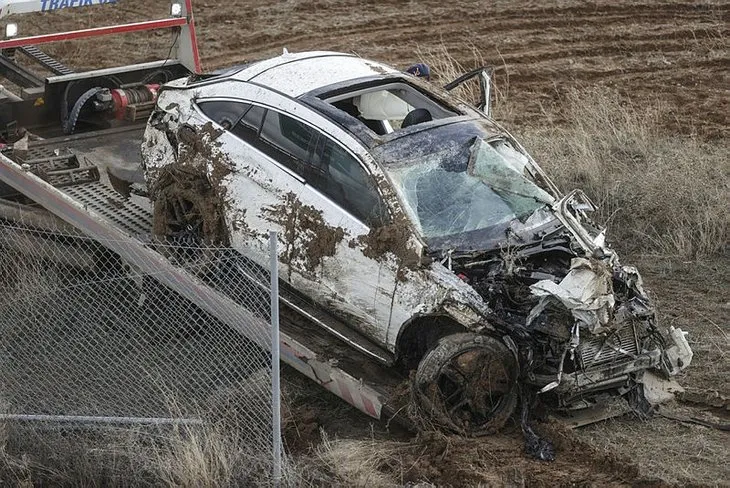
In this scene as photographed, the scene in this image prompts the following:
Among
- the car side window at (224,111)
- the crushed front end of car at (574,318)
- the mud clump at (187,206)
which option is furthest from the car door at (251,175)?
the crushed front end of car at (574,318)

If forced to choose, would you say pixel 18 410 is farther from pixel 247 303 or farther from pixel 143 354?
pixel 247 303

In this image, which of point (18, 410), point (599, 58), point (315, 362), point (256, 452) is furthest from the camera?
point (599, 58)

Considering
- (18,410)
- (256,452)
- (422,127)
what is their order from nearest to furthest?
(256,452) → (18,410) → (422,127)

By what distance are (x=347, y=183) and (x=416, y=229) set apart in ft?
2.19

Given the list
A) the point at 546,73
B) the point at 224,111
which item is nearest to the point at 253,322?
the point at 224,111

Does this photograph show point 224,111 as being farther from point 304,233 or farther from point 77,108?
point 77,108

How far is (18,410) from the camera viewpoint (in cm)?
748

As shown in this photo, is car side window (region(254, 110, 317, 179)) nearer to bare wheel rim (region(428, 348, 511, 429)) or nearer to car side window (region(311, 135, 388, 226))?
car side window (region(311, 135, 388, 226))

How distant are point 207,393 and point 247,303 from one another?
86 cm

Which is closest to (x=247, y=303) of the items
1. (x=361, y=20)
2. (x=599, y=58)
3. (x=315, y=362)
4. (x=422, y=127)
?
(x=315, y=362)

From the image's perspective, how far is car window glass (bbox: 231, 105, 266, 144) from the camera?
8836 millimetres

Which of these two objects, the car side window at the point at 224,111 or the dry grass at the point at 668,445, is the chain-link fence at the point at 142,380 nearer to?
the car side window at the point at 224,111

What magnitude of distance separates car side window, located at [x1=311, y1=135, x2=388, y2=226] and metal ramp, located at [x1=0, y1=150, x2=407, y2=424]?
100 centimetres

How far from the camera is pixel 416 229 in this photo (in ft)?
25.8
